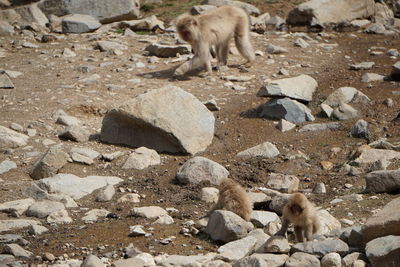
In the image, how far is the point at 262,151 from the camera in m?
11.2

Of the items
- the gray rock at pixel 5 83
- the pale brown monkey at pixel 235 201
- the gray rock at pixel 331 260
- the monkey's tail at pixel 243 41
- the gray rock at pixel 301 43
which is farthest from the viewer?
the gray rock at pixel 301 43

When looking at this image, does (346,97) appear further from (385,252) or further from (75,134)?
(385,252)

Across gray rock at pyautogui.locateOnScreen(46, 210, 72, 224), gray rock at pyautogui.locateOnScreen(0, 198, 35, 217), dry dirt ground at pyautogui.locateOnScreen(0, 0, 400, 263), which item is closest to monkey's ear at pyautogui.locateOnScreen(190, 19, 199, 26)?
dry dirt ground at pyautogui.locateOnScreen(0, 0, 400, 263)

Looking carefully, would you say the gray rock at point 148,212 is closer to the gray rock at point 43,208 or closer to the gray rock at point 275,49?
the gray rock at point 43,208

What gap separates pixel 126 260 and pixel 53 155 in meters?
3.46

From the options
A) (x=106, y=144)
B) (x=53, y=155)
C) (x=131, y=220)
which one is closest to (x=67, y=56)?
(x=106, y=144)

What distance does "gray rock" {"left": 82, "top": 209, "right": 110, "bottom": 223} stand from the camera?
349 inches

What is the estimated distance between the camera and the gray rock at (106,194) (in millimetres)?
9625

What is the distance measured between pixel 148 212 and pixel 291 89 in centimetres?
489

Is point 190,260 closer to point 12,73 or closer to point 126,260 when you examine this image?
point 126,260

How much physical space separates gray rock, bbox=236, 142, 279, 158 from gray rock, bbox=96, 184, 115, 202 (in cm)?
230

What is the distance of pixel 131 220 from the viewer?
8.72 meters

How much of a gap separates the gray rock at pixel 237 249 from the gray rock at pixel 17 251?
6.47 feet

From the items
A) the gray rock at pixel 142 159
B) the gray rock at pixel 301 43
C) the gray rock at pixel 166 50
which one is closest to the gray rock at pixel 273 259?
the gray rock at pixel 142 159
